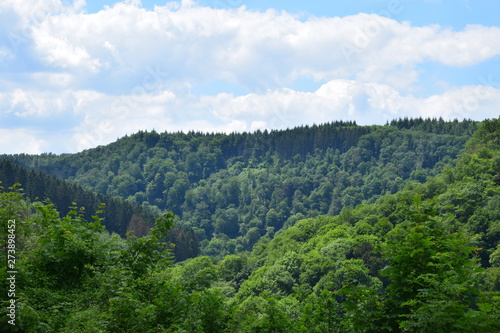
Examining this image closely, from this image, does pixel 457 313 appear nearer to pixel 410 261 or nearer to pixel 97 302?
pixel 410 261

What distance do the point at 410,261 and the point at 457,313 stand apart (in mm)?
1781

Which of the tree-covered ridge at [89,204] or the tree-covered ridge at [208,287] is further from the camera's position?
the tree-covered ridge at [89,204]

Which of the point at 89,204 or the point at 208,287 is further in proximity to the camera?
the point at 89,204

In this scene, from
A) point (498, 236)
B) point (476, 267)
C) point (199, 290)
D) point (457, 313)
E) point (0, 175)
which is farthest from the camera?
point (0, 175)

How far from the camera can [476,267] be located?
12461 mm

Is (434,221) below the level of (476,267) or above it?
above

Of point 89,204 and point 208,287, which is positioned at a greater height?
point 208,287

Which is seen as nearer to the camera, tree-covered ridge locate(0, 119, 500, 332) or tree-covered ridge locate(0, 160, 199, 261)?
tree-covered ridge locate(0, 119, 500, 332)

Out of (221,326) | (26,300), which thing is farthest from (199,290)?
(26,300)

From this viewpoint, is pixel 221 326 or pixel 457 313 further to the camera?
pixel 221 326

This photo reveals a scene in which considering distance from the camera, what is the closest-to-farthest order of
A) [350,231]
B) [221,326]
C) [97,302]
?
[97,302] → [221,326] → [350,231]

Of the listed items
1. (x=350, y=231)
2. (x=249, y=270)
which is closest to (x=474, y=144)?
(x=350, y=231)

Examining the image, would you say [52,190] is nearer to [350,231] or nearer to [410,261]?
[350,231]

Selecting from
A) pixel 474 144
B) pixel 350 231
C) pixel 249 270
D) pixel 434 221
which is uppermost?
pixel 474 144
